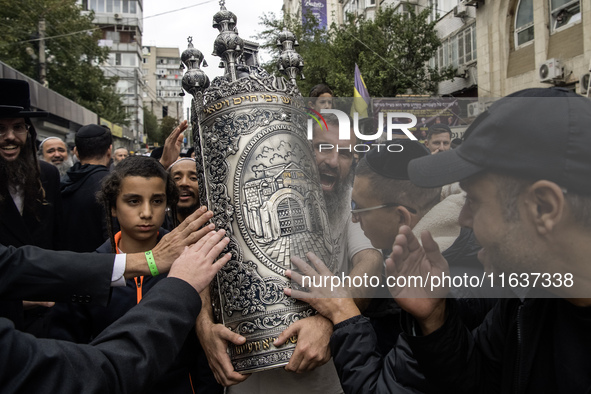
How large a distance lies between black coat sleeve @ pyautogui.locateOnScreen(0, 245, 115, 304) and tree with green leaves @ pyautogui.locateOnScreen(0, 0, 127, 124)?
1816 centimetres

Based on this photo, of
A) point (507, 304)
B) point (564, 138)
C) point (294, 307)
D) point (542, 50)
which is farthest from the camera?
point (542, 50)

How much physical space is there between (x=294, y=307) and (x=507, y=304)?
78cm

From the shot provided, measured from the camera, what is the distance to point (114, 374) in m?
1.32

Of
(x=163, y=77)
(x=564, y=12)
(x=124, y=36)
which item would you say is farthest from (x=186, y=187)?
(x=163, y=77)

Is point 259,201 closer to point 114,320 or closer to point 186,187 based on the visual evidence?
point 114,320

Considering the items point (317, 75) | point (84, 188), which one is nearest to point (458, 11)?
point (317, 75)

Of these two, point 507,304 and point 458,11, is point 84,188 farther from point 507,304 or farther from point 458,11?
point 458,11

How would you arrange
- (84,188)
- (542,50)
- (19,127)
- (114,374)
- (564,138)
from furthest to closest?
(542,50), (84,188), (19,127), (114,374), (564,138)

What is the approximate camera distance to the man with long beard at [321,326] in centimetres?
182

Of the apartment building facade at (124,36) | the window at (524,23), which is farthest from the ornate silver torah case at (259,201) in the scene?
the apartment building facade at (124,36)

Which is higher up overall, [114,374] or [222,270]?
[222,270]

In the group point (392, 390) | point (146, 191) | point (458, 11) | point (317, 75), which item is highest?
point (458, 11)

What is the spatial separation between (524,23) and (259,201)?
954 cm

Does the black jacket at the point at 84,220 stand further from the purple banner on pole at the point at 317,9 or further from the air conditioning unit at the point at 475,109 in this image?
the purple banner on pole at the point at 317,9
